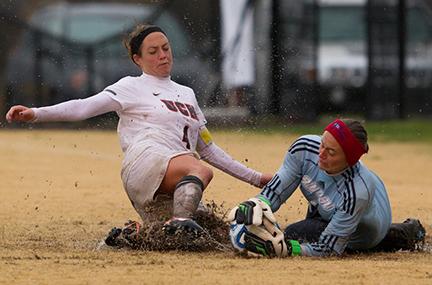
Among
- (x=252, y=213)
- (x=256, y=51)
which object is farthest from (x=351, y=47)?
(x=252, y=213)

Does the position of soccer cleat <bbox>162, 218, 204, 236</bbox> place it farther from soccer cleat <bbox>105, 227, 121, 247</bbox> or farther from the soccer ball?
soccer cleat <bbox>105, 227, 121, 247</bbox>

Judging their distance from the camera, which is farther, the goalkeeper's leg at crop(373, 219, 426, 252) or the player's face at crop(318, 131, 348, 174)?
the goalkeeper's leg at crop(373, 219, 426, 252)

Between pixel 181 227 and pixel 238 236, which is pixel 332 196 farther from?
pixel 181 227

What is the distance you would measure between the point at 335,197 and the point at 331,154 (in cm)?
33

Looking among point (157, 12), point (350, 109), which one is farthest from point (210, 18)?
point (350, 109)

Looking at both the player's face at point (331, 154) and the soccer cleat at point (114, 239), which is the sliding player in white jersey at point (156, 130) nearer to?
the soccer cleat at point (114, 239)

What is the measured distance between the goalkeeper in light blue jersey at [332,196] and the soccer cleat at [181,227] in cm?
28

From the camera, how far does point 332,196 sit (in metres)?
8.31

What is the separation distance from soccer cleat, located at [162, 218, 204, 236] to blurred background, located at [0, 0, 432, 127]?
13.4 metres

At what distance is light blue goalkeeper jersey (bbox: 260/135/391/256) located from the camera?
8125 mm

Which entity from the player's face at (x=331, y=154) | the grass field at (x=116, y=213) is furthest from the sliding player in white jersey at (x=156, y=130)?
the player's face at (x=331, y=154)

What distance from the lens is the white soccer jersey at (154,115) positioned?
8844 mm

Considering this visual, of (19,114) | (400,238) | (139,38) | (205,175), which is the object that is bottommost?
(400,238)

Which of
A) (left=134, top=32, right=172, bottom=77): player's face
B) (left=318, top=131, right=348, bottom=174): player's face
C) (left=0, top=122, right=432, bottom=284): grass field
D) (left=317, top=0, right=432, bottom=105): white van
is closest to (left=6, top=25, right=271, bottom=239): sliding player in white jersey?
(left=134, top=32, right=172, bottom=77): player's face
